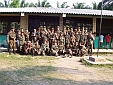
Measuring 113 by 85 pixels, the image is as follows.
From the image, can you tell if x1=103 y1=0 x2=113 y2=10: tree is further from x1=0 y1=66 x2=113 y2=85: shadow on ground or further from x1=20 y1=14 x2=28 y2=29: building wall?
x1=0 y1=66 x2=113 y2=85: shadow on ground

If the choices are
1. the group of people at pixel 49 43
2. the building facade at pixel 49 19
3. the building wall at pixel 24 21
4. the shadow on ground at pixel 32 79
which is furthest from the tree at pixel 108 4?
the shadow on ground at pixel 32 79

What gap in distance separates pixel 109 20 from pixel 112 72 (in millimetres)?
9795

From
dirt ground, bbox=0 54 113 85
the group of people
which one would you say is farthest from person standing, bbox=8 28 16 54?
dirt ground, bbox=0 54 113 85

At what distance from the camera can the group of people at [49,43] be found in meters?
15.5

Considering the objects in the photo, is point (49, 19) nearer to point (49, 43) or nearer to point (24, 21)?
point (24, 21)

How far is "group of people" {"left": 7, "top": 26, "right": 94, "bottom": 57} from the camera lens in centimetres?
1549

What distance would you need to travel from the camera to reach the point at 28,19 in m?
18.3

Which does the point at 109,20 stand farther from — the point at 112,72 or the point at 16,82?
the point at 16,82

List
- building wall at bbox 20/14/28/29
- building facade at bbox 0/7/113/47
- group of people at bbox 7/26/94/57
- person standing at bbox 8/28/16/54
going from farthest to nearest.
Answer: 1. building wall at bbox 20/14/28/29
2. building facade at bbox 0/7/113/47
3. person standing at bbox 8/28/16/54
4. group of people at bbox 7/26/94/57

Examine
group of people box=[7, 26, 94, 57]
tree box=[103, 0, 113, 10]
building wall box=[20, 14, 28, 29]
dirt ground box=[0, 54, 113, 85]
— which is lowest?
dirt ground box=[0, 54, 113, 85]

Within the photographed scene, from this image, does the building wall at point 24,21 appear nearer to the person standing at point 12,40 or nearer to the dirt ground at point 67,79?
the person standing at point 12,40

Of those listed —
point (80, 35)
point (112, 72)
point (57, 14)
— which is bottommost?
point (112, 72)

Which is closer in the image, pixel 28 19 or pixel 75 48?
pixel 75 48

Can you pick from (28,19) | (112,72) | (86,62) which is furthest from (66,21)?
(112,72)
